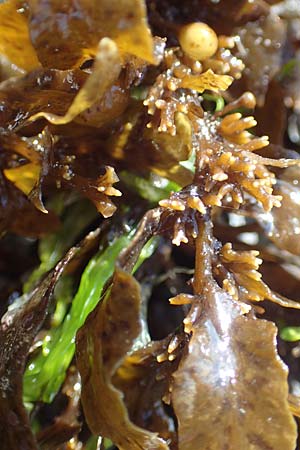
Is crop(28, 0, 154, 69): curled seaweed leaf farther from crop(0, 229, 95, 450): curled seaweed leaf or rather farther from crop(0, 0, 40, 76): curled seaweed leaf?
crop(0, 229, 95, 450): curled seaweed leaf

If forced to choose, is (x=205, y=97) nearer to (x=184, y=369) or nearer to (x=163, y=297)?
(x=163, y=297)

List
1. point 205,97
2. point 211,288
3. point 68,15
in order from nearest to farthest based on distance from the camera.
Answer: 1. point 68,15
2. point 211,288
3. point 205,97

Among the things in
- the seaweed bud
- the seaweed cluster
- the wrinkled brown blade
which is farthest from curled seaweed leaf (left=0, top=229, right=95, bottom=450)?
the seaweed bud

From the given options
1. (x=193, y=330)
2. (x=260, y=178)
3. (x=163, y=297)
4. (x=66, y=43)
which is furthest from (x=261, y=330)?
(x=66, y=43)

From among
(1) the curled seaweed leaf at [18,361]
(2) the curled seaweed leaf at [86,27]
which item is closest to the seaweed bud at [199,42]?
(2) the curled seaweed leaf at [86,27]

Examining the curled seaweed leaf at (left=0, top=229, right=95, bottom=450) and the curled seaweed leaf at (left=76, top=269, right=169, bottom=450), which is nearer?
the curled seaweed leaf at (left=76, top=269, right=169, bottom=450)

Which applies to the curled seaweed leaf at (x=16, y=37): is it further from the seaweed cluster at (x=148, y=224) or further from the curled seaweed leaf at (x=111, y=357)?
the curled seaweed leaf at (x=111, y=357)

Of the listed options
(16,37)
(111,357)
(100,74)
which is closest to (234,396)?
(111,357)

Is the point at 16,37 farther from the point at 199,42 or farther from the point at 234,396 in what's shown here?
the point at 234,396
